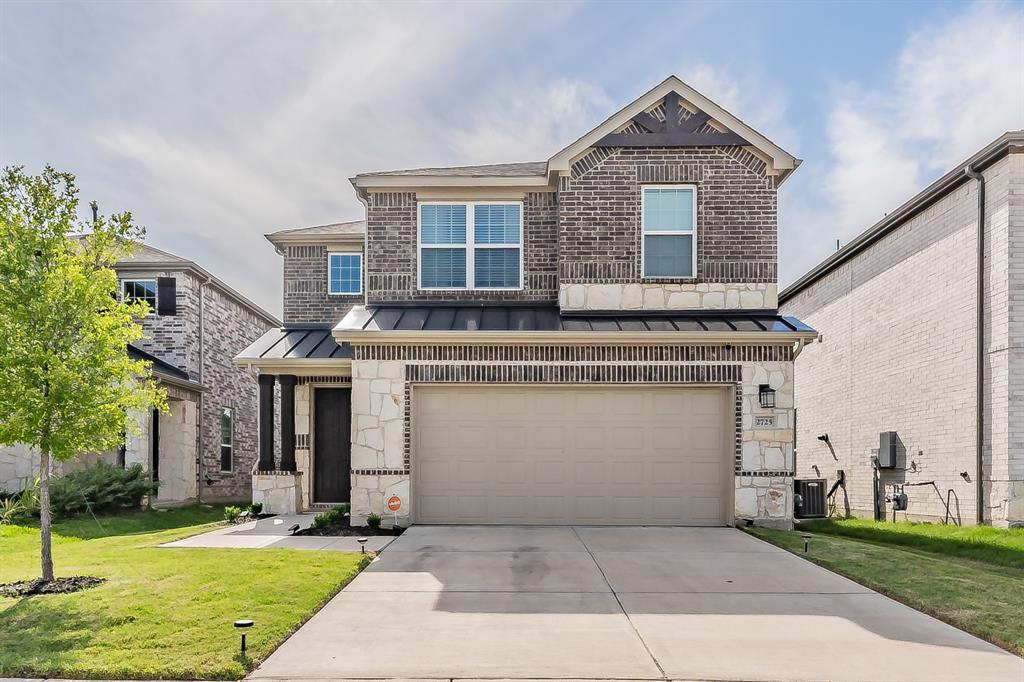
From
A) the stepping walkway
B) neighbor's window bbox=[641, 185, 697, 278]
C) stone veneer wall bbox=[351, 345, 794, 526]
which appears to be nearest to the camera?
the stepping walkway

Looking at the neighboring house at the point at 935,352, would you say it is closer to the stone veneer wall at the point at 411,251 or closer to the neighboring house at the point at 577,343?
the neighboring house at the point at 577,343

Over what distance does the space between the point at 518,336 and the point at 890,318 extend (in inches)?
379

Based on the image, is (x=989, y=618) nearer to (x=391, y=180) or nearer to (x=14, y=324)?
(x=14, y=324)

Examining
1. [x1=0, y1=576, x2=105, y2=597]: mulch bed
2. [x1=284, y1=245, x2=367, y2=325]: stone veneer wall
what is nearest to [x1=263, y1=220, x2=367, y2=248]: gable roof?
[x1=284, y1=245, x2=367, y2=325]: stone veneer wall

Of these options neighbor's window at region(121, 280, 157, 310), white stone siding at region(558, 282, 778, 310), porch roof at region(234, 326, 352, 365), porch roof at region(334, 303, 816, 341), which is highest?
neighbor's window at region(121, 280, 157, 310)

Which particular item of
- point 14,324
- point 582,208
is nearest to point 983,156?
point 582,208

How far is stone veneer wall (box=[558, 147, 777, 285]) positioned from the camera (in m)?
13.4

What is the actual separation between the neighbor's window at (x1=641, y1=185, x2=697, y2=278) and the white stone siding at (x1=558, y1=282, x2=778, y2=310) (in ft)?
1.09

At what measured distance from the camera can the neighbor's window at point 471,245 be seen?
1426 centimetres

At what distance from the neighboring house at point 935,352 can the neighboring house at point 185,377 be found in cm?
1645

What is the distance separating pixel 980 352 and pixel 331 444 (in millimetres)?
12646

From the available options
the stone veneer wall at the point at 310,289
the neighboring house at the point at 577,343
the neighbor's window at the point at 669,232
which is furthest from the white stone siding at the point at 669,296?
the stone veneer wall at the point at 310,289

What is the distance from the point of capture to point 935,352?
15.0 meters

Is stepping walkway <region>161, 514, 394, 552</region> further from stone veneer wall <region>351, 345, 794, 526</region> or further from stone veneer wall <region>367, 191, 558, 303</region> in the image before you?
stone veneer wall <region>367, 191, 558, 303</region>
